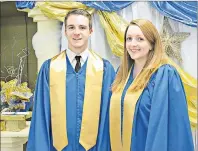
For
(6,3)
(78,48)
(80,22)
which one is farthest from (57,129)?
(6,3)

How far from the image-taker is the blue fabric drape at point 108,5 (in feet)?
7.04

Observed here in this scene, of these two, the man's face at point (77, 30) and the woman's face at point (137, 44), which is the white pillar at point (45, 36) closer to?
the man's face at point (77, 30)

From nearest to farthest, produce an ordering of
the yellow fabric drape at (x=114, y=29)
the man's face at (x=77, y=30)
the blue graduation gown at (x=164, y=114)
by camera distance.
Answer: the blue graduation gown at (x=164, y=114), the man's face at (x=77, y=30), the yellow fabric drape at (x=114, y=29)

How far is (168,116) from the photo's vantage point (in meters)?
1.56

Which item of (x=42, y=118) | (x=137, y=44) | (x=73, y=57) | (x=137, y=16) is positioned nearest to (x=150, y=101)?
(x=137, y=44)

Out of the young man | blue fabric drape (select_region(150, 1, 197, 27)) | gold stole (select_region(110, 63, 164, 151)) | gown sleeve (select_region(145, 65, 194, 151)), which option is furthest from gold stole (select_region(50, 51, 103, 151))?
blue fabric drape (select_region(150, 1, 197, 27))

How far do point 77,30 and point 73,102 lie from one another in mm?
435

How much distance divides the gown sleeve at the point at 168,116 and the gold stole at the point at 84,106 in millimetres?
403

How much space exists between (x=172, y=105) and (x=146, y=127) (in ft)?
0.59

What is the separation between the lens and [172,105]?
1.55 metres

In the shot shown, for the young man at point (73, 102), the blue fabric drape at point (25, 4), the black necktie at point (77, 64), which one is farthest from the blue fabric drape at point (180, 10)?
the blue fabric drape at point (25, 4)

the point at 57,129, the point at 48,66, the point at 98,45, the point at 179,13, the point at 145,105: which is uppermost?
the point at 179,13

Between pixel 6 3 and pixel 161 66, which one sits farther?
pixel 6 3

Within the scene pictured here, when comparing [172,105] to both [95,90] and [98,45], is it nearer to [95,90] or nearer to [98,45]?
[95,90]
